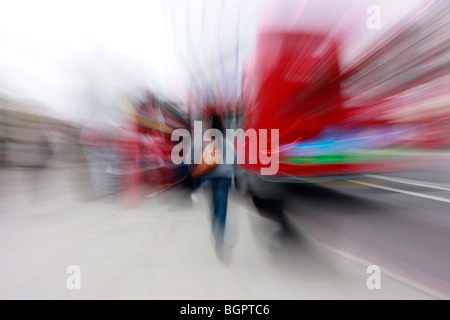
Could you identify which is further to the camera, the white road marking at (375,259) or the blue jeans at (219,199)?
the blue jeans at (219,199)

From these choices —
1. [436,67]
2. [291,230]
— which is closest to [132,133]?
[291,230]

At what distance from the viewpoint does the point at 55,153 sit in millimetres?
3895

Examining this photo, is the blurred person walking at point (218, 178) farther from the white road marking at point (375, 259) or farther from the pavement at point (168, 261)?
the white road marking at point (375, 259)

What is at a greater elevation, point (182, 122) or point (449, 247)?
point (182, 122)

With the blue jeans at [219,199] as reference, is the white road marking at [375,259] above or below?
below

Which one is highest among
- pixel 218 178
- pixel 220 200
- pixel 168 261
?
pixel 218 178

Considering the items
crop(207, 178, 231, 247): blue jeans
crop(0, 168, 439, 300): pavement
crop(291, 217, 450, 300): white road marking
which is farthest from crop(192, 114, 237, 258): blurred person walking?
crop(291, 217, 450, 300): white road marking

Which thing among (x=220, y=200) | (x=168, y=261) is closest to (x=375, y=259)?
(x=220, y=200)

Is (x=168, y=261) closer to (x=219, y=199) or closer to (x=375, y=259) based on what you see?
(x=219, y=199)

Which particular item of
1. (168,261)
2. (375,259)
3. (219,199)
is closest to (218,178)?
(219,199)

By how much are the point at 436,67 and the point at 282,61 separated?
145cm

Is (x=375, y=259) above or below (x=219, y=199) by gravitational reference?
below

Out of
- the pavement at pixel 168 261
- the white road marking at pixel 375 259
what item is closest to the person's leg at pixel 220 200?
the pavement at pixel 168 261
